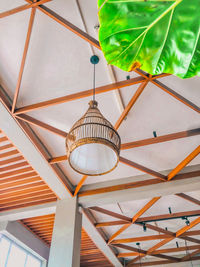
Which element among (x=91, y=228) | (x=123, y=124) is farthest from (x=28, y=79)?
(x=91, y=228)

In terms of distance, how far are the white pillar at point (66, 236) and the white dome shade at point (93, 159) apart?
3443 millimetres

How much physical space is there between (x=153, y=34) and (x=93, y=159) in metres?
2.67

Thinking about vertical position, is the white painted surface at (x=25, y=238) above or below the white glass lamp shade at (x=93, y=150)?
above

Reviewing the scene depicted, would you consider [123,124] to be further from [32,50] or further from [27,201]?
[27,201]

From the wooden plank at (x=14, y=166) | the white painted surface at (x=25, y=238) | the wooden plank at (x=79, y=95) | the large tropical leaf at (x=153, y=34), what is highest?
the wooden plank at (x=14, y=166)

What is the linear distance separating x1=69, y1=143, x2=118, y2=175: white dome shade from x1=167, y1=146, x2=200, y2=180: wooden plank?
8.97 ft

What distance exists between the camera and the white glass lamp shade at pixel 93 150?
3.27m

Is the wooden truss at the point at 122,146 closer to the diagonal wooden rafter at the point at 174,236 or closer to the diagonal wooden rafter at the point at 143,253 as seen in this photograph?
the diagonal wooden rafter at the point at 174,236

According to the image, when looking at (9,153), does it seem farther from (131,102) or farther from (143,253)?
(143,253)

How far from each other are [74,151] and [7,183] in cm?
445

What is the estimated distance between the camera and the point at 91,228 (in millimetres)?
8031

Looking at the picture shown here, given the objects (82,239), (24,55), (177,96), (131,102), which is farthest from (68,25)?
(82,239)

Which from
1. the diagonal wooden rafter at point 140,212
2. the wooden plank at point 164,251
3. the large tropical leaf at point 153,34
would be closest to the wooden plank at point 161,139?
the diagonal wooden rafter at point 140,212

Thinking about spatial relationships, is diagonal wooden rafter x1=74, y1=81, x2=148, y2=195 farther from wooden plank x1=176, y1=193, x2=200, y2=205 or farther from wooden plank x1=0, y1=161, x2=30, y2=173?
wooden plank x1=176, y1=193, x2=200, y2=205
